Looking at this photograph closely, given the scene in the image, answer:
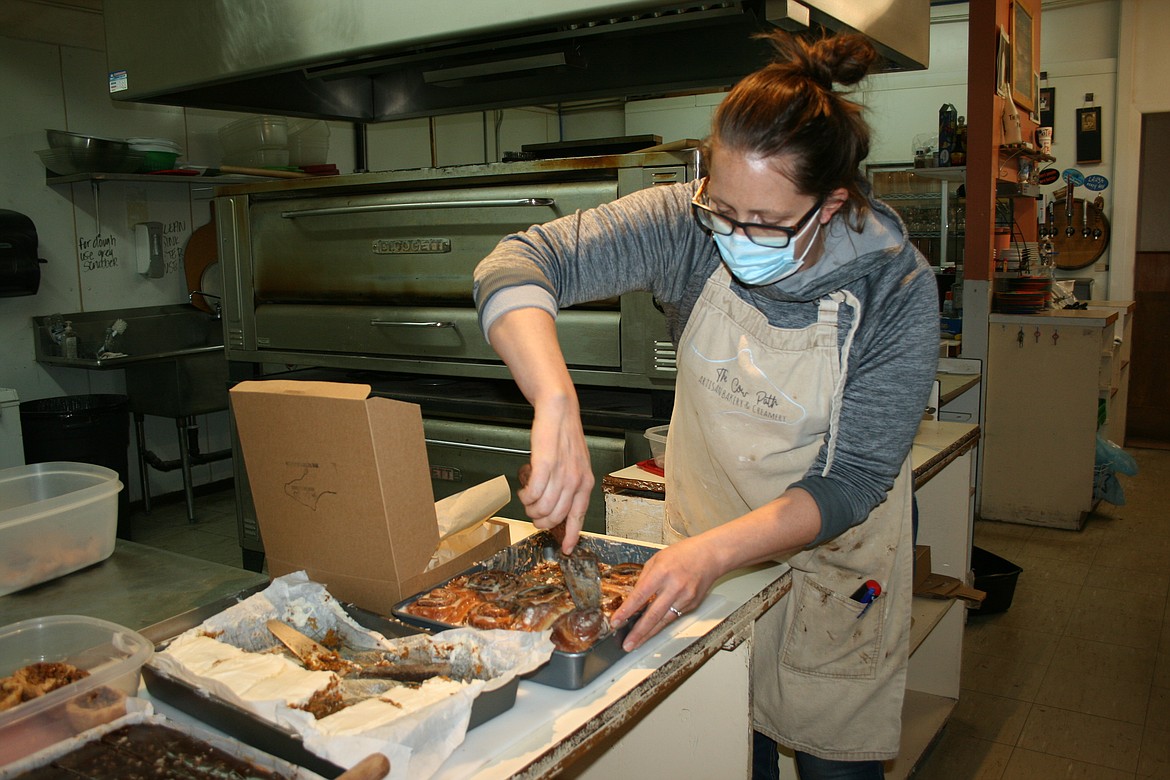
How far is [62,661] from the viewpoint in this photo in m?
1.17

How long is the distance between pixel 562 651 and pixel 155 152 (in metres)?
4.61

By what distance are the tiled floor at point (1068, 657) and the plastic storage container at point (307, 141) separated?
219 centimetres

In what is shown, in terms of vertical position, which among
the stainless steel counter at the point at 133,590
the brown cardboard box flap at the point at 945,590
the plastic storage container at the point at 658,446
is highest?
the plastic storage container at the point at 658,446

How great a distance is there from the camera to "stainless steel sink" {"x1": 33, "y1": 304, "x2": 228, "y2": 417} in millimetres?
4668

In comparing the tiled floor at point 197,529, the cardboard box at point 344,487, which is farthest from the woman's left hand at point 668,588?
the tiled floor at point 197,529

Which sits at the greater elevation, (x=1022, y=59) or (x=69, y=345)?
(x=1022, y=59)

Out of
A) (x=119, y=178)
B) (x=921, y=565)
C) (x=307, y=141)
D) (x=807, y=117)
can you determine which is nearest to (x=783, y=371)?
(x=807, y=117)

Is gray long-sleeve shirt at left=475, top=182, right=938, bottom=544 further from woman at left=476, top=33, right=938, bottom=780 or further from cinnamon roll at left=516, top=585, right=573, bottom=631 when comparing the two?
cinnamon roll at left=516, top=585, right=573, bottom=631

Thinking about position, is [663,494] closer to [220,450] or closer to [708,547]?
[708,547]

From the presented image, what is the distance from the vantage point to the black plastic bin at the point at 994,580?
340 centimetres

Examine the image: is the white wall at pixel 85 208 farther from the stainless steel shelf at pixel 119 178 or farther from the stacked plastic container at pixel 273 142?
the stacked plastic container at pixel 273 142

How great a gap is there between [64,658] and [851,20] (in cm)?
182

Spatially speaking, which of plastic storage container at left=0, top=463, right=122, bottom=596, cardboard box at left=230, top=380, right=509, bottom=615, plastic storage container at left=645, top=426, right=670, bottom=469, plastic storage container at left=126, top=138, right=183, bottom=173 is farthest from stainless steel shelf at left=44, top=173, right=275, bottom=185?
cardboard box at left=230, top=380, right=509, bottom=615

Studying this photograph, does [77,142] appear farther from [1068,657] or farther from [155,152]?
[1068,657]
